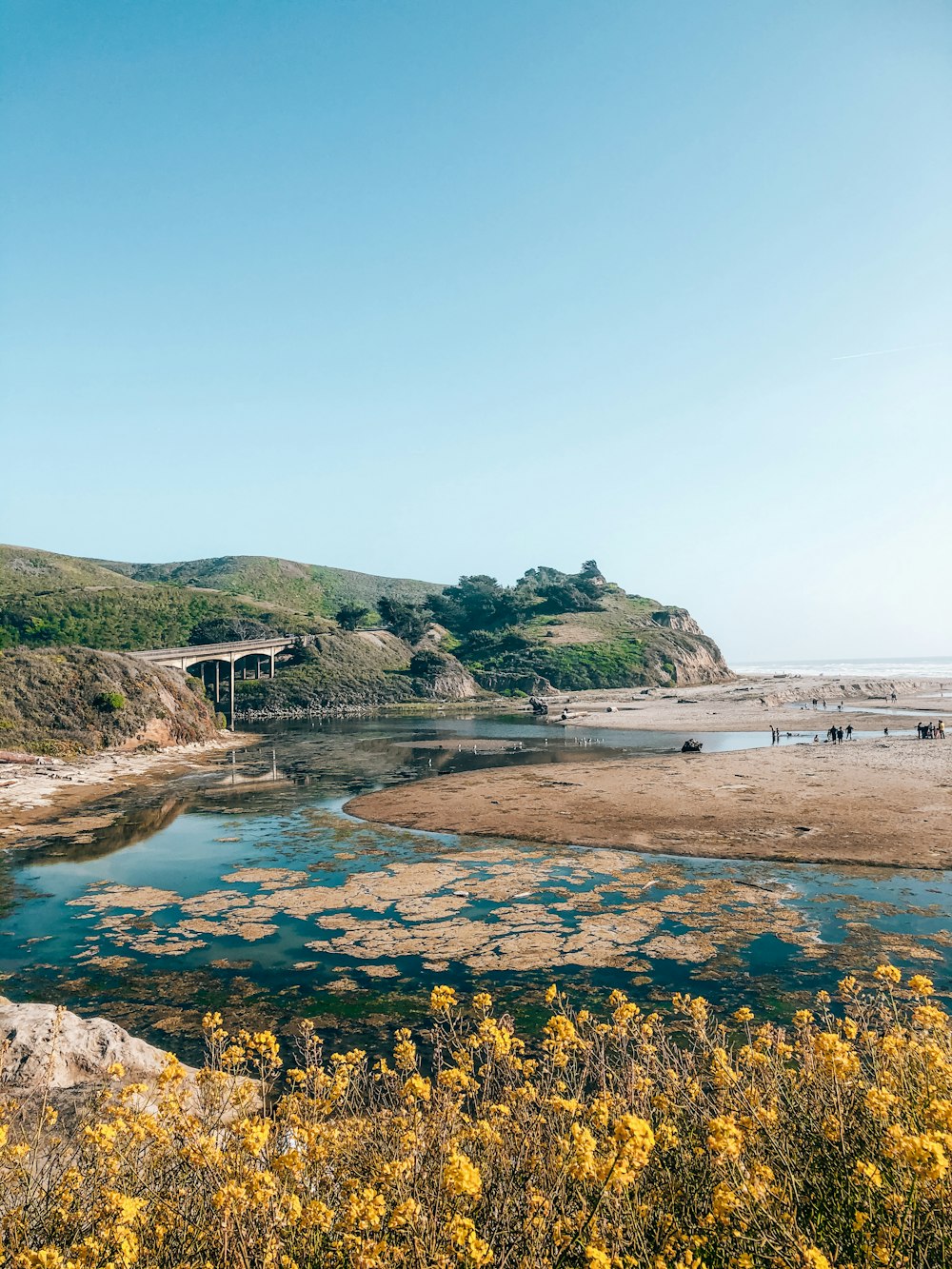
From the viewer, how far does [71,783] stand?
4109cm

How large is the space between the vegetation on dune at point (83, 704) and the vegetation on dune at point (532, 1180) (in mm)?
48160

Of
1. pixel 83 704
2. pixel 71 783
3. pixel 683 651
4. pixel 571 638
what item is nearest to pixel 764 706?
pixel 683 651

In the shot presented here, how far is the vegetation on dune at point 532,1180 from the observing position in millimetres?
4664

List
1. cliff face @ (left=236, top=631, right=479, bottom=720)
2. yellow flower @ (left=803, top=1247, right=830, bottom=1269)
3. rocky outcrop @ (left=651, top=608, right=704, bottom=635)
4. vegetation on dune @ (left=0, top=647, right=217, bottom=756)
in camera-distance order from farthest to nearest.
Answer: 1. rocky outcrop @ (left=651, top=608, right=704, bottom=635)
2. cliff face @ (left=236, top=631, right=479, bottom=720)
3. vegetation on dune @ (left=0, top=647, right=217, bottom=756)
4. yellow flower @ (left=803, top=1247, right=830, bottom=1269)

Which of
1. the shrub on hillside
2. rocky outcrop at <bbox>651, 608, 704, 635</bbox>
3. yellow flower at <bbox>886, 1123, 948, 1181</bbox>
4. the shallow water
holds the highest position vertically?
rocky outcrop at <bbox>651, 608, 704, 635</bbox>

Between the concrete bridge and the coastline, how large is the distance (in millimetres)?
19955

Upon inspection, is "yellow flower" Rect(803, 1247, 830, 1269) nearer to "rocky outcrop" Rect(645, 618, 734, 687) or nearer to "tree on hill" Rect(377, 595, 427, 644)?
"rocky outcrop" Rect(645, 618, 734, 687)

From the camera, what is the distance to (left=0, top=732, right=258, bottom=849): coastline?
31969 mm

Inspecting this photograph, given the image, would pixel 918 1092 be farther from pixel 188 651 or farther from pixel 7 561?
pixel 7 561

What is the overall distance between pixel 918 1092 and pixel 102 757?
51.5 meters

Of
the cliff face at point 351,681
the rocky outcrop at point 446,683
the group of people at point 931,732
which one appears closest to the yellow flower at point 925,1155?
the group of people at point 931,732

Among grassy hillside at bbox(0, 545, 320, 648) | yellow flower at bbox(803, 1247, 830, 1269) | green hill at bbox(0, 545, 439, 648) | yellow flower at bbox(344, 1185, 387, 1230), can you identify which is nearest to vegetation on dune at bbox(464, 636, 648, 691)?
green hill at bbox(0, 545, 439, 648)

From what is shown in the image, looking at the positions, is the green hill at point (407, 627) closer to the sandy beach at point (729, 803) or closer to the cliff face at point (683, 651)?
the cliff face at point (683, 651)

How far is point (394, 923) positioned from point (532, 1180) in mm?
14460
